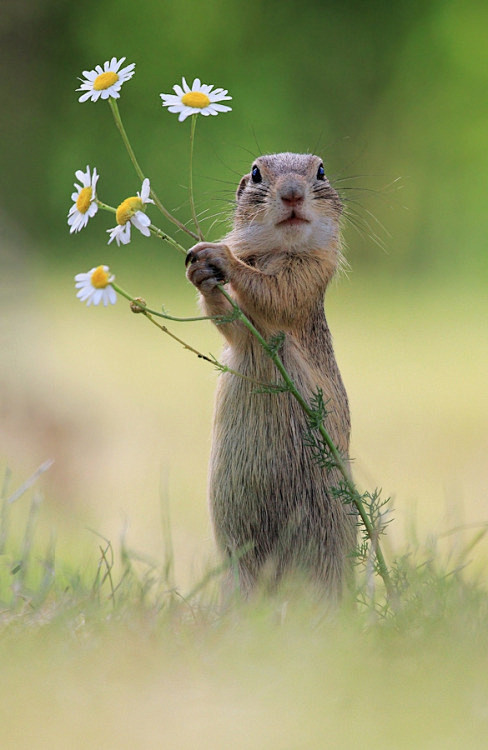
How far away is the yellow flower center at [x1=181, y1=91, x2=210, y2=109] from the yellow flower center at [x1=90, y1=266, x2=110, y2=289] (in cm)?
58

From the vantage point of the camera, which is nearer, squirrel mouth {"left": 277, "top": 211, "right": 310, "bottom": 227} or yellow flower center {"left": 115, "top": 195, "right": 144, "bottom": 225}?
yellow flower center {"left": 115, "top": 195, "right": 144, "bottom": 225}

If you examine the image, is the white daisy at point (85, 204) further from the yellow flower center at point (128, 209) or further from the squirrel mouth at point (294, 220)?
the squirrel mouth at point (294, 220)

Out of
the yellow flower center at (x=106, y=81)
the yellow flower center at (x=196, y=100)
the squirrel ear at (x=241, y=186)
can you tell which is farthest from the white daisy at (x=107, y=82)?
the squirrel ear at (x=241, y=186)

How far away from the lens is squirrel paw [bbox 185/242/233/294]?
288 cm

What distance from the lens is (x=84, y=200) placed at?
273cm

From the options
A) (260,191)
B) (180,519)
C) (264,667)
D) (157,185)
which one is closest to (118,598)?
(264,667)

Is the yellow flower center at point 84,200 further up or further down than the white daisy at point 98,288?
further up

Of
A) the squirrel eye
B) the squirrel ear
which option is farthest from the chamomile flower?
the squirrel ear

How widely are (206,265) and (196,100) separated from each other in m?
0.43

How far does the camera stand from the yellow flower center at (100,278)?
98.5 inches

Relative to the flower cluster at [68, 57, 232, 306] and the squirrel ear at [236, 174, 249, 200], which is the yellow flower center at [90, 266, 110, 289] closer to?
the flower cluster at [68, 57, 232, 306]

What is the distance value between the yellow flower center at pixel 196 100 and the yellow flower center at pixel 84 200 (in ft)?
1.14

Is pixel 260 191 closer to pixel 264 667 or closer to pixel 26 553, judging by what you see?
pixel 26 553

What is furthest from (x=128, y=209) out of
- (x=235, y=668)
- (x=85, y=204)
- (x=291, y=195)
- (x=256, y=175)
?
(x=235, y=668)
